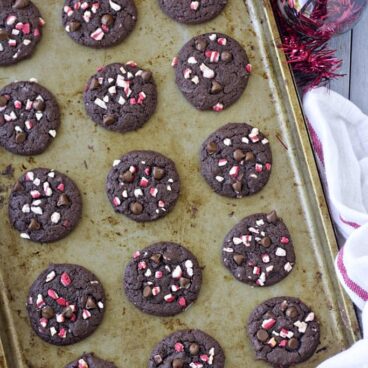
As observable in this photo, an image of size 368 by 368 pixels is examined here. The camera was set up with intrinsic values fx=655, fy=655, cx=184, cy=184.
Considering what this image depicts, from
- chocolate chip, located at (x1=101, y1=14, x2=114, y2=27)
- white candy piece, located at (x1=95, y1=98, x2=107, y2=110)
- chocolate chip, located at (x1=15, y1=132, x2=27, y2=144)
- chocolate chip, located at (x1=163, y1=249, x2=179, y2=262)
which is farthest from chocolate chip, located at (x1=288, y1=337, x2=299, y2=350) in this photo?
chocolate chip, located at (x1=101, y1=14, x2=114, y2=27)

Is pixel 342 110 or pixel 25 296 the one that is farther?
pixel 342 110

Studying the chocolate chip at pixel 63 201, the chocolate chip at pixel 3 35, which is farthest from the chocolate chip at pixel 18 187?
the chocolate chip at pixel 3 35

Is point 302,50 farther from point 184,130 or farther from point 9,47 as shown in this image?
point 9,47

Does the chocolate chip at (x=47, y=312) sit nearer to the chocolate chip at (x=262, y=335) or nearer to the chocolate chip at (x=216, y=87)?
the chocolate chip at (x=262, y=335)

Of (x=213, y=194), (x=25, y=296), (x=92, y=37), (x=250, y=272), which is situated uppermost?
(x=92, y=37)

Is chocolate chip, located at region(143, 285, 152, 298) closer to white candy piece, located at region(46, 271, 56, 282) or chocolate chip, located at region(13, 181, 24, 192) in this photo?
white candy piece, located at region(46, 271, 56, 282)

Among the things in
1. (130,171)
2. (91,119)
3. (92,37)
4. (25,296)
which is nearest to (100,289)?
(25,296)
